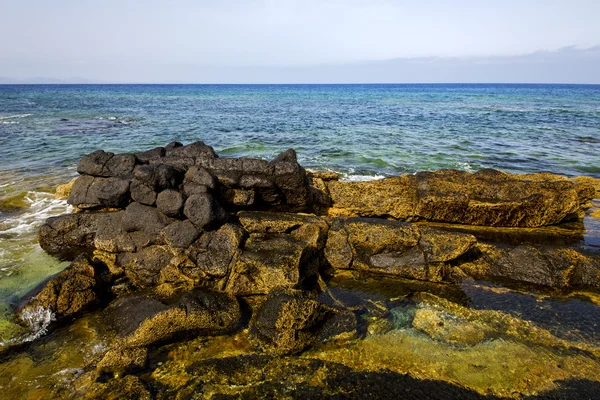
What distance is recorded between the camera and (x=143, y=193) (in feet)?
25.3

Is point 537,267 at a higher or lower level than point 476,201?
lower

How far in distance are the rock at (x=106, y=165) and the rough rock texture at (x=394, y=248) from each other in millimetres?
5479

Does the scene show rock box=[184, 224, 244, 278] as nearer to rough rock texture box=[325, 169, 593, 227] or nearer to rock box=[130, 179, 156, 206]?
rock box=[130, 179, 156, 206]

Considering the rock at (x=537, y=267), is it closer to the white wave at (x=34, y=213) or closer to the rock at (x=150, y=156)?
the rock at (x=150, y=156)

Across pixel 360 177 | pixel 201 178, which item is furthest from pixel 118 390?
pixel 360 177

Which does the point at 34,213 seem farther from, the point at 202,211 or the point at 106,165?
the point at 202,211

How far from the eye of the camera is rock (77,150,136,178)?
28.9 feet

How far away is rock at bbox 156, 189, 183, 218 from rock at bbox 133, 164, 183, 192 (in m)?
0.34

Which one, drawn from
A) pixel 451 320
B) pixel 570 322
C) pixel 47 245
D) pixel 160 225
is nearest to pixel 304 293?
pixel 451 320

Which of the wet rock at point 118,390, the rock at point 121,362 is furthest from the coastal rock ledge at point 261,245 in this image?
the wet rock at point 118,390

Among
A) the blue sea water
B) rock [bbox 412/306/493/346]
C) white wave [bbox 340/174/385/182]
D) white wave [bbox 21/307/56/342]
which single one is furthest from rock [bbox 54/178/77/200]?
rock [bbox 412/306/493/346]

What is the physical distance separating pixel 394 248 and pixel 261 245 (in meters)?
2.84

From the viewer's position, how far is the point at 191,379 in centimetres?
471

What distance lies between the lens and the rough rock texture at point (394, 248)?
276 inches
